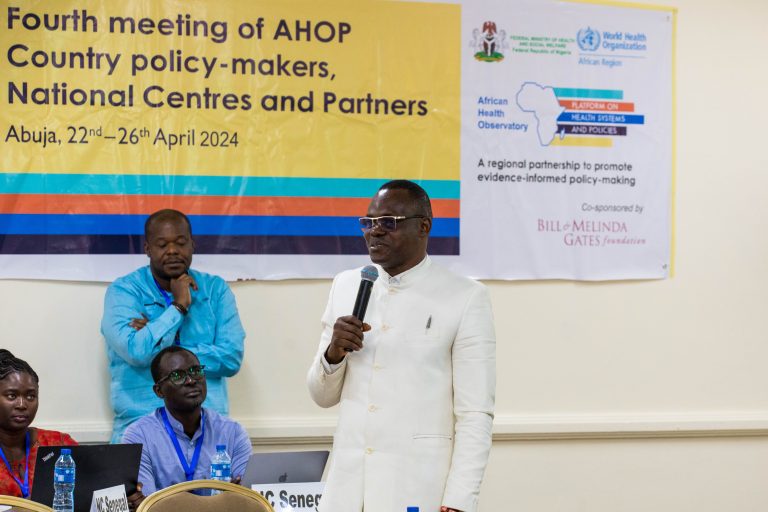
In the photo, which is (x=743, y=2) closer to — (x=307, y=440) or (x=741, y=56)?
(x=741, y=56)

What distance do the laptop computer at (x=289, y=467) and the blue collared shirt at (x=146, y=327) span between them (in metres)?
0.88

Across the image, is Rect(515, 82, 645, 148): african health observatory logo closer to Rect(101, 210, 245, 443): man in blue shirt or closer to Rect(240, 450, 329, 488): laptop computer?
Rect(101, 210, 245, 443): man in blue shirt

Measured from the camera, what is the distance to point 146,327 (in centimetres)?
403

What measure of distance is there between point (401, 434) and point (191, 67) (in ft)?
8.50

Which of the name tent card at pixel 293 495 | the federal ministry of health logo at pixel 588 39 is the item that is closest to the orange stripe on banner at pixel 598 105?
the federal ministry of health logo at pixel 588 39

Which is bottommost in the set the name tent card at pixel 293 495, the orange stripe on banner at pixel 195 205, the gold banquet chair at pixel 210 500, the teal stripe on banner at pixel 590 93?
the name tent card at pixel 293 495

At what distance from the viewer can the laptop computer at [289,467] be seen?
10.9 ft

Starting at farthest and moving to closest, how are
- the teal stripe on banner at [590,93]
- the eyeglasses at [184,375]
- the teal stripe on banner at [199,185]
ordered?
the teal stripe on banner at [590,93] → the teal stripe on banner at [199,185] → the eyeglasses at [184,375]

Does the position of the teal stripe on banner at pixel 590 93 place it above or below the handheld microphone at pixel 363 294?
above

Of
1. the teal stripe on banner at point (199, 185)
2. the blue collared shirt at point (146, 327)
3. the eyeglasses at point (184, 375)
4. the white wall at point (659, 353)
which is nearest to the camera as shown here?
the eyeglasses at point (184, 375)

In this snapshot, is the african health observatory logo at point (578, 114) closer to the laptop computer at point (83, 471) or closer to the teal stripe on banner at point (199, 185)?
the teal stripe on banner at point (199, 185)

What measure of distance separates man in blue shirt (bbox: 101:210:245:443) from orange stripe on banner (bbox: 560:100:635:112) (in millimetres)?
2144

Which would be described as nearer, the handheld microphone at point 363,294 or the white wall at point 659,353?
the handheld microphone at point 363,294

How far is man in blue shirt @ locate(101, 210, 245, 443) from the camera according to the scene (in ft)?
13.5
